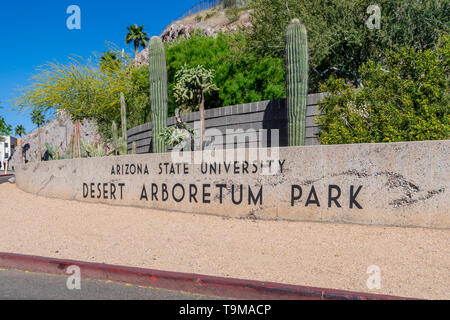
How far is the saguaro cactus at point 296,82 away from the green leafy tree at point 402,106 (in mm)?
730

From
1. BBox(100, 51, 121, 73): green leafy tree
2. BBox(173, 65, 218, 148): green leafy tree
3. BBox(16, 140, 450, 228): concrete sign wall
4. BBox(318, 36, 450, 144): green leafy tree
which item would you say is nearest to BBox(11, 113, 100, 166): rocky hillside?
BBox(100, 51, 121, 73): green leafy tree

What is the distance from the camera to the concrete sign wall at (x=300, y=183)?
712 centimetres

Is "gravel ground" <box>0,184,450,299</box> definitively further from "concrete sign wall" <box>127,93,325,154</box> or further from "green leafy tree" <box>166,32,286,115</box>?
"green leafy tree" <box>166,32,286,115</box>

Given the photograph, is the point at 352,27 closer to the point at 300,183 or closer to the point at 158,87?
the point at 158,87

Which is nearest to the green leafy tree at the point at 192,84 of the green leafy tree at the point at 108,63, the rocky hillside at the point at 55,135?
the green leafy tree at the point at 108,63

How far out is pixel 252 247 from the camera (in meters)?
6.74

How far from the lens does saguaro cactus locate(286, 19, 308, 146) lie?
11.7 metres

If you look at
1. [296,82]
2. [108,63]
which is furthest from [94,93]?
[296,82]

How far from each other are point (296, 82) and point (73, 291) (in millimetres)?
8546

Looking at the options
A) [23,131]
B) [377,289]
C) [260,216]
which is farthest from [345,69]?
[23,131]

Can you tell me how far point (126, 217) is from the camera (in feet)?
31.0

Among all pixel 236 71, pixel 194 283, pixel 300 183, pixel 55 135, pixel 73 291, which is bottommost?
pixel 73 291

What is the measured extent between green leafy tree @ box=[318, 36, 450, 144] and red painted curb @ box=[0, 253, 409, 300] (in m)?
6.34

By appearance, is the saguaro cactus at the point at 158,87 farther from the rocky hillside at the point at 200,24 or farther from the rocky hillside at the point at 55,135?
the rocky hillside at the point at 200,24
